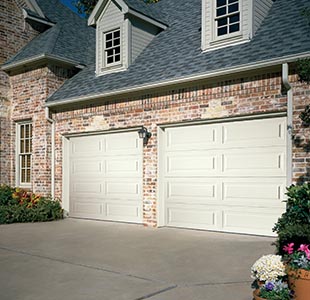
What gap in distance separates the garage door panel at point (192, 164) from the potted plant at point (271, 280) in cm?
498

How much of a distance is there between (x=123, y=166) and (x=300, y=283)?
7482 millimetres

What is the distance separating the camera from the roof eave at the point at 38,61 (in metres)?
12.9

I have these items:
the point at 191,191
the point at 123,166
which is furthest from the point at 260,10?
the point at 123,166

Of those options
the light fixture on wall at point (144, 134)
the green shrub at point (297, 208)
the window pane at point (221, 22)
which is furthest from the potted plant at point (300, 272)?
the window pane at point (221, 22)

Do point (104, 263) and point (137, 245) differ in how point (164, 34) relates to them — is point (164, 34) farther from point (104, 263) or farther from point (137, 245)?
point (104, 263)

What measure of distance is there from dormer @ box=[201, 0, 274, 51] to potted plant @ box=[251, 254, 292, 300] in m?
6.61

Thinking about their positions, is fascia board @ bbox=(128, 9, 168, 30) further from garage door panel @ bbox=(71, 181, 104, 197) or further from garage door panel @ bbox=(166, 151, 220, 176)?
garage door panel @ bbox=(71, 181, 104, 197)

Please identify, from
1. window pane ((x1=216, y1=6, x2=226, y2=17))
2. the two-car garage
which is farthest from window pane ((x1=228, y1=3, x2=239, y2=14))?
the two-car garage

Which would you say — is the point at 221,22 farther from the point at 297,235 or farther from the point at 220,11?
the point at 297,235

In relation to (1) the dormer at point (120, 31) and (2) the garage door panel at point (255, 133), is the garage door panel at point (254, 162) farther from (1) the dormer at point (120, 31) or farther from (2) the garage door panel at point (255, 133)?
(1) the dormer at point (120, 31)

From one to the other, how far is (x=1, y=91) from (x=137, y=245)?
8.88m

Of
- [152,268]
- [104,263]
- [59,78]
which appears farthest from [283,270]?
[59,78]

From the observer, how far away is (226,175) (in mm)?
9336

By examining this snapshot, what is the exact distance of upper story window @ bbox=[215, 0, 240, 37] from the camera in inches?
404
